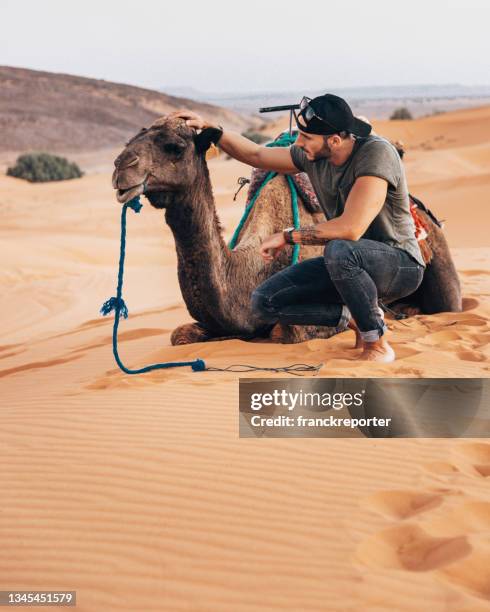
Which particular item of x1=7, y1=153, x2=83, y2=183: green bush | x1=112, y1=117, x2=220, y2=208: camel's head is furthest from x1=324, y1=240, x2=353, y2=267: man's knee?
x1=7, y1=153, x2=83, y2=183: green bush

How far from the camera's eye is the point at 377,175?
541 cm

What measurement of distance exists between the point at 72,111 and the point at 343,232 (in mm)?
59718

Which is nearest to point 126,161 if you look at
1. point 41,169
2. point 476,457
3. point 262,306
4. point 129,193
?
point 129,193

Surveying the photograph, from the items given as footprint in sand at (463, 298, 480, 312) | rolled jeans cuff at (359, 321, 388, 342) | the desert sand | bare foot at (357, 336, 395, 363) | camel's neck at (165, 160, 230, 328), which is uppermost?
camel's neck at (165, 160, 230, 328)

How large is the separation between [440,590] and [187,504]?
1.21 metres

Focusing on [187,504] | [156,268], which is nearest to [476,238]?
[156,268]

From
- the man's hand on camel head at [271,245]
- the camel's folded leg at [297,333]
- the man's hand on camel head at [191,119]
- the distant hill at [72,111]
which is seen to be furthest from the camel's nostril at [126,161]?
the distant hill at [72,111]

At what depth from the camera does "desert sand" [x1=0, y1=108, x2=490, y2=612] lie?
3.12 m

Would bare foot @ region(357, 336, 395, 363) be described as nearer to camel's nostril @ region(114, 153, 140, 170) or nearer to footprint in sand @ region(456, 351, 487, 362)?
footprint in sand @ region(456, 351, 487, 362)

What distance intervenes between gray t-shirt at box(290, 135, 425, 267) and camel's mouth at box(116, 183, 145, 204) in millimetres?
1180

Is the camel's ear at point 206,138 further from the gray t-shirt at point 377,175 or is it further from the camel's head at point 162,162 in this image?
the gray t-shirt at point 377,175

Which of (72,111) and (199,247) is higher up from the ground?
(72,111)

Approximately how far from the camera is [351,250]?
557 cm

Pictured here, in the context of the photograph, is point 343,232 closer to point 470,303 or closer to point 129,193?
point 129,193
